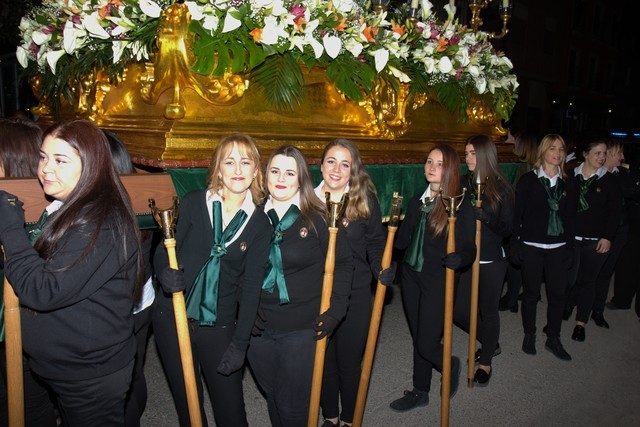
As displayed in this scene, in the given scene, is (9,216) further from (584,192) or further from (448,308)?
(584,192)

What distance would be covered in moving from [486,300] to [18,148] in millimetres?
3628

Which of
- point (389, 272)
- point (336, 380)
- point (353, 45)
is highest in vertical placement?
point (353, 45)

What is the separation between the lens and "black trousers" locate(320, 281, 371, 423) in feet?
10.7

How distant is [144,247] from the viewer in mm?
2939

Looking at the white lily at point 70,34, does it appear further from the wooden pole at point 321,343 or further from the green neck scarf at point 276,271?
the wooden pole at point 321,343

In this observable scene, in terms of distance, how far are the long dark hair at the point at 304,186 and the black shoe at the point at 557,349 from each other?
10.9ft

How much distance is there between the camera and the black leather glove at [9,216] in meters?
1.97

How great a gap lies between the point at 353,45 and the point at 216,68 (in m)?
1.01

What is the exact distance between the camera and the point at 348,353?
3.29m

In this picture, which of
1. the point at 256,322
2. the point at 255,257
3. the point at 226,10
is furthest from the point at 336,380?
the point at 226,10

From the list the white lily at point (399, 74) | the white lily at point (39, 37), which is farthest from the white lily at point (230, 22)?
the white lily at point (39, 37)

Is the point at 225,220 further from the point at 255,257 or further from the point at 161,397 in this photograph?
the point at 161,397

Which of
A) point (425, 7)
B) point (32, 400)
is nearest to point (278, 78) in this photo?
point (425, 7)

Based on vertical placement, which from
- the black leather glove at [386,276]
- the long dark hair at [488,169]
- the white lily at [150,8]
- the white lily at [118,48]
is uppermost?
the white lily at [150,8]
